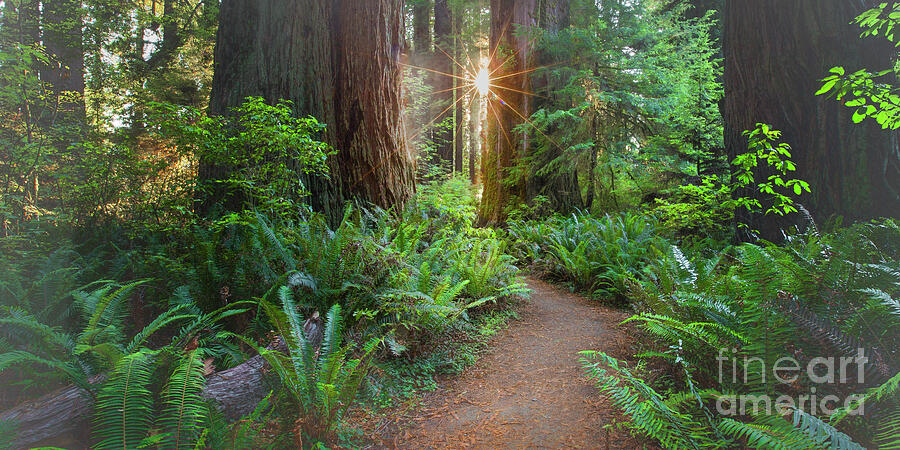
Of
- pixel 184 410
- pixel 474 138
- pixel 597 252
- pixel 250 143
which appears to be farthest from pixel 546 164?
pixel 474 138

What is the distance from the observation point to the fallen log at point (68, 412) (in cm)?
172

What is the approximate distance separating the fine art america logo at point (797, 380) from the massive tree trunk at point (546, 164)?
25.7ft

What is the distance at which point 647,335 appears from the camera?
3375 millimetres

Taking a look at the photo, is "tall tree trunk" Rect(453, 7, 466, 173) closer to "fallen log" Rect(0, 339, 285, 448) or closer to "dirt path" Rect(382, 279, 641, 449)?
"dirt path" Rect(382, 279, 641, 449)

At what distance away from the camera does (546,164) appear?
956 cm

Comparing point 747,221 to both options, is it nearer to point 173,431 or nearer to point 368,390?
point 368,390

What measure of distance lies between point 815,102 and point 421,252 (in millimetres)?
5107

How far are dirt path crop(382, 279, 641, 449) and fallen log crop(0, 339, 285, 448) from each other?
3.02 ft

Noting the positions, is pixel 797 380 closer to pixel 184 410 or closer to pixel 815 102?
pixel 184 410

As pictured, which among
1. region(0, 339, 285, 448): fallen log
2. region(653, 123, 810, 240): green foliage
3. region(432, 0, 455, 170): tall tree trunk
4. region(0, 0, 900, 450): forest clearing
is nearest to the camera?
region(0, 339, 285, 448): fallen log

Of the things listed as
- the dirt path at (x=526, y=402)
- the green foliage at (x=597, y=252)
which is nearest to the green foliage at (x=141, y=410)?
the dirt path at (x=526, y=402)

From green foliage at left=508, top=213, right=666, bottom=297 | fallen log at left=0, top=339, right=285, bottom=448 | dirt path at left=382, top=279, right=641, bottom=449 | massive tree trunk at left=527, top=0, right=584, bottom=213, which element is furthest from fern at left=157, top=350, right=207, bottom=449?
massive tree trunk at left=527, top=0, right=584, bottom=213

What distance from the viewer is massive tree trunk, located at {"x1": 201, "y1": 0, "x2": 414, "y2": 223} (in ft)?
17.3

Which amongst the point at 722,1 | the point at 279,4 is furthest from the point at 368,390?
the point at 722,1
